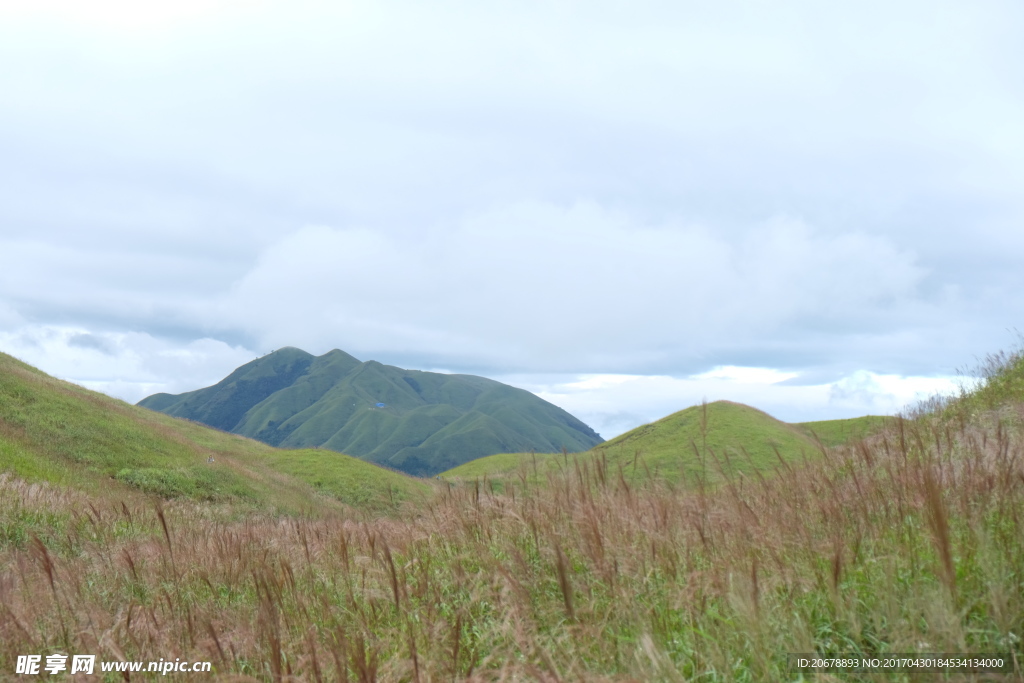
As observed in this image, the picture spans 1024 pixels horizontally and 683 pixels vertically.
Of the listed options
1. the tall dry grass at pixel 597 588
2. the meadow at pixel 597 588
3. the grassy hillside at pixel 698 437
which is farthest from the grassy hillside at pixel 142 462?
the meadow at pixel 597 588

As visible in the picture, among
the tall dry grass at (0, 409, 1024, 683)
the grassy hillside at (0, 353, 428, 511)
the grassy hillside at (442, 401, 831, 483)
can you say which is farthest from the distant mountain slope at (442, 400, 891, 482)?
the tall dry grass at (0, 409, 1024, 683)

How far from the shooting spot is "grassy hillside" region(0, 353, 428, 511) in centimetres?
2470

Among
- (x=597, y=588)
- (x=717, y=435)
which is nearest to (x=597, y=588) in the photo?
(x=597, y=588)

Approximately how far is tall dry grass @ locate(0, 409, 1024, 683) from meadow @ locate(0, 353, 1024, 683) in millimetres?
21

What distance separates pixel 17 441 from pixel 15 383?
32.8 ft

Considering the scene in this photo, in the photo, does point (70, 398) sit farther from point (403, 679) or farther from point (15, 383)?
point (403, 679)

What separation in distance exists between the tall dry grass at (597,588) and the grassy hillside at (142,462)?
619 inches

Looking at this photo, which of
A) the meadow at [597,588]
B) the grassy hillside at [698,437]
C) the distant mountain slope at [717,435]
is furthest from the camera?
the distant mountain slope at [717,435]

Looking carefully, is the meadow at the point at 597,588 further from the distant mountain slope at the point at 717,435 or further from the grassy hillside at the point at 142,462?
the distant mountain slope at the point at 717,435

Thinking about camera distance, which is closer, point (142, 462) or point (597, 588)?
point (597, 588)

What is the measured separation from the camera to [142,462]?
29094mm

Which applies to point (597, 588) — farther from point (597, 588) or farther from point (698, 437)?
point (698, 437)

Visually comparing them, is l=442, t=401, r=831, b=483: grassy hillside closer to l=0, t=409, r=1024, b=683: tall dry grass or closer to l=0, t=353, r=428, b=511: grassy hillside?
l=0, t=353, r=428, b=511: grassy hillside

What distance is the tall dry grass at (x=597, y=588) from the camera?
9.11 feet
